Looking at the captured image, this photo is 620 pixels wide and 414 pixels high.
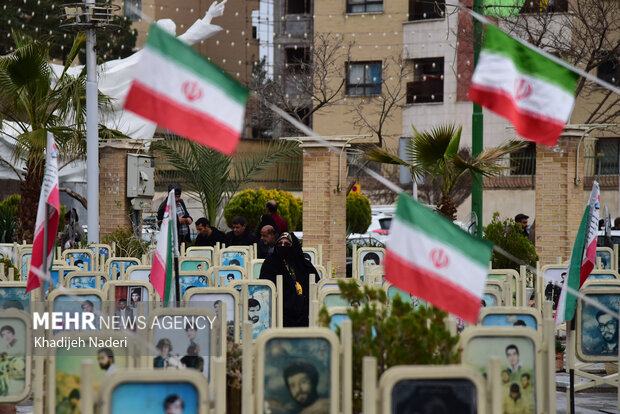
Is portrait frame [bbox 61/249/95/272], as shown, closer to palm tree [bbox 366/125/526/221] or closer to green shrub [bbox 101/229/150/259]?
green shrub [bbox 101/229/150/259]

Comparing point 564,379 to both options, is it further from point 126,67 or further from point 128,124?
point 126,67

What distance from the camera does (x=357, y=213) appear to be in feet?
85.4

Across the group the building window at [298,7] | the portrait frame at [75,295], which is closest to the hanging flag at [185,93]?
the portrait frame at [75,295]

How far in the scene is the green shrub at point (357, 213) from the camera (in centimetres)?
2586

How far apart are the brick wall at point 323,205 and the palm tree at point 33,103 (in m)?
4.36

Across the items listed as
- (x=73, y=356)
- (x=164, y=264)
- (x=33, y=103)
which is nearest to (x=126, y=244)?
(x=33, y=103)

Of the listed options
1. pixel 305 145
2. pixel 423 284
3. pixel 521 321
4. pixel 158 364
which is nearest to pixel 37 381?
pixel 158 364

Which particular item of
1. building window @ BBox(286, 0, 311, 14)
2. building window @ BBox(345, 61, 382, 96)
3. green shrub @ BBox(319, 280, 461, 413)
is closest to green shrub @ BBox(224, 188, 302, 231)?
building window @ BBox(345, 61, 382, 96)

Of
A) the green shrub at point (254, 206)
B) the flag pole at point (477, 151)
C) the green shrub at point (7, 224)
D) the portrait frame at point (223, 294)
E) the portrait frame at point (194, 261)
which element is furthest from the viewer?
the green shrub at point (254, 206)

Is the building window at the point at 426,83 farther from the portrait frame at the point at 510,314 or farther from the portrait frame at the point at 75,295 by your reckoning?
the portrait frame at the point at 510,314

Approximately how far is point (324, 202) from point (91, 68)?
15.1 ft

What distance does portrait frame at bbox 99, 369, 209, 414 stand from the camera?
175 inches

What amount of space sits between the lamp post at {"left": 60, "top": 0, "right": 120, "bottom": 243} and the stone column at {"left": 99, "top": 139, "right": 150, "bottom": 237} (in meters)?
3.48

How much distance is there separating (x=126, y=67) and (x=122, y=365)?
2660 centimetres
